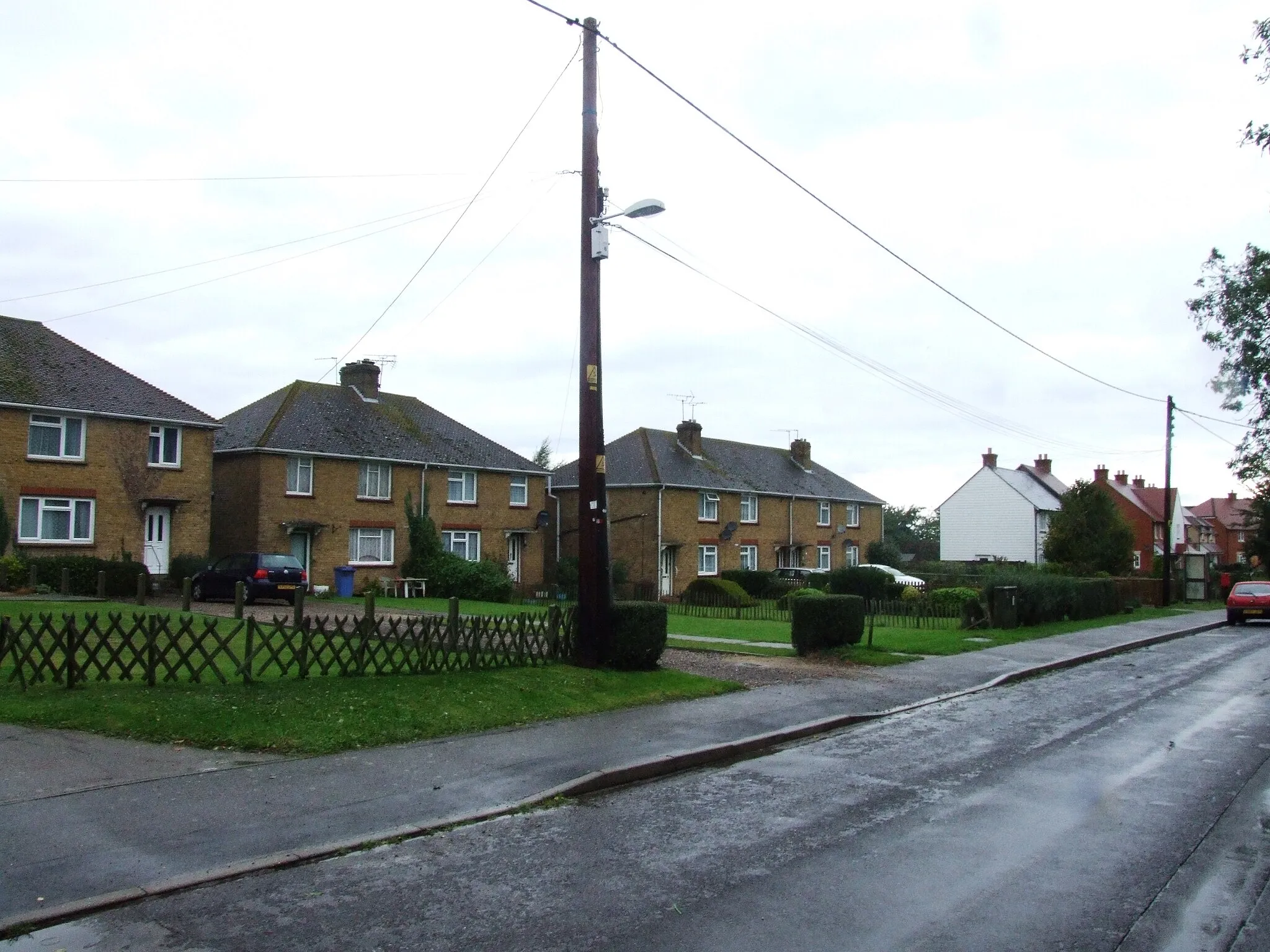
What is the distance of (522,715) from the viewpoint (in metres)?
11.7

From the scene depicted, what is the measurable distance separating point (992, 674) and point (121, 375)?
28012 millimetres

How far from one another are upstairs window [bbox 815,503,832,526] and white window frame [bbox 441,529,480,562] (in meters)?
21.1

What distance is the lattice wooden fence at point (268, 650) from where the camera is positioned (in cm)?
1173

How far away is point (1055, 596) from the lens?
2948 cm

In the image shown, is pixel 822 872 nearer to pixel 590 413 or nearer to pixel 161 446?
pixel 590 413

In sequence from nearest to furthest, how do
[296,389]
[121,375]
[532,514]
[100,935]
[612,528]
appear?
[100,935] < [121,375] < [296,389] < [532,514] < [612,528]

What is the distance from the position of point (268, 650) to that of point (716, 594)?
26.8m

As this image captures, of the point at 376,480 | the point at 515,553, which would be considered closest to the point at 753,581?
the point at 515,553

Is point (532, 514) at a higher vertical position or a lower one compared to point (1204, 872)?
higher

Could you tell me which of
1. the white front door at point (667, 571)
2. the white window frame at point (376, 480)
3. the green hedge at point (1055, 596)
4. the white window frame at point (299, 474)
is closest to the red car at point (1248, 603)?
the green hedge at point (1055, 596)

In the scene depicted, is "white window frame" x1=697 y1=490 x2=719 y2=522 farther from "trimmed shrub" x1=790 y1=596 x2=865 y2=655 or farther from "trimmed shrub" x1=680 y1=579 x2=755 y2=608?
"trimmed shrub" x1=790 y1=596 x2=865 y2=655

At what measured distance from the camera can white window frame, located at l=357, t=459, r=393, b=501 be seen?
37.2 m

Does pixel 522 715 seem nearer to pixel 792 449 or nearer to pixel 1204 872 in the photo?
pixel 1204 872

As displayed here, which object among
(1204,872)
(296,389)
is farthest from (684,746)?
(296,389)
